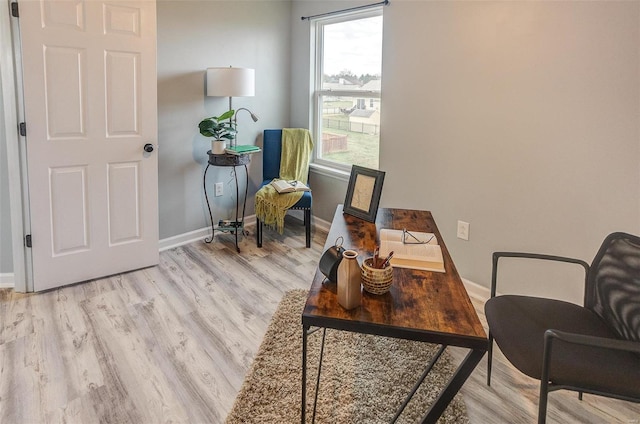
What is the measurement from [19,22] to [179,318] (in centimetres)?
192

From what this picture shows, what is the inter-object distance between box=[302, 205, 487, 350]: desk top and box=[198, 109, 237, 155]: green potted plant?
2117 millimetres

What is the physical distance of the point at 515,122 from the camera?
8.20 ft

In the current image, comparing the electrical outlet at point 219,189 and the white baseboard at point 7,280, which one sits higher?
the electrical outlet at point 219,189

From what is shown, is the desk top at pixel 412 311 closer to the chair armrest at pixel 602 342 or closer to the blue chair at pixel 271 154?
the chair armrest at pixel 602 342

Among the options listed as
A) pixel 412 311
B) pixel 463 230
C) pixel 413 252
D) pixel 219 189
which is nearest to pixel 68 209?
pixel 219 189

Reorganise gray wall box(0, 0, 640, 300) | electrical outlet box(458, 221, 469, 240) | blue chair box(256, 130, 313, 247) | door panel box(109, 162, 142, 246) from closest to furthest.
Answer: gray wall box(0, 0, 640, 300) < electrical outlet box(458, 221, 469, 240) < door panel box(109, 162, 142, 246) < blue chair box(256, 130, 313, 247)

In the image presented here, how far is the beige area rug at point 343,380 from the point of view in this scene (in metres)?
1.76

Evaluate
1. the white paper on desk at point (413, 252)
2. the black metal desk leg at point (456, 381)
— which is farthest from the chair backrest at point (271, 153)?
the black metal desk leg at point (456, 381)

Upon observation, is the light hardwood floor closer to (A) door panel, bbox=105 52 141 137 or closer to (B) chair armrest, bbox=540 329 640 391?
(B) chair armrest, bbox=540 329 640 391

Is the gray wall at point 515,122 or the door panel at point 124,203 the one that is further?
the door panel at point 124,203

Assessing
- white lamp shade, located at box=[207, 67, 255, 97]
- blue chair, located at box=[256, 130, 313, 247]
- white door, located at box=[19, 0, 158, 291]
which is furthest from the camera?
blue chair, located at box=[256, 130, 313, 247]

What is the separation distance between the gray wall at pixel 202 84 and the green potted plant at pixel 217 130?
0.23 metres

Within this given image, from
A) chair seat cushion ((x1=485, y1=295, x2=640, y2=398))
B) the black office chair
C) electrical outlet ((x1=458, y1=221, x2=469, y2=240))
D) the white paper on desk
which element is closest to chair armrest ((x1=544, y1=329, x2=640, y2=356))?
the black office chair

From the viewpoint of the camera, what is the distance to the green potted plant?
134 inches
